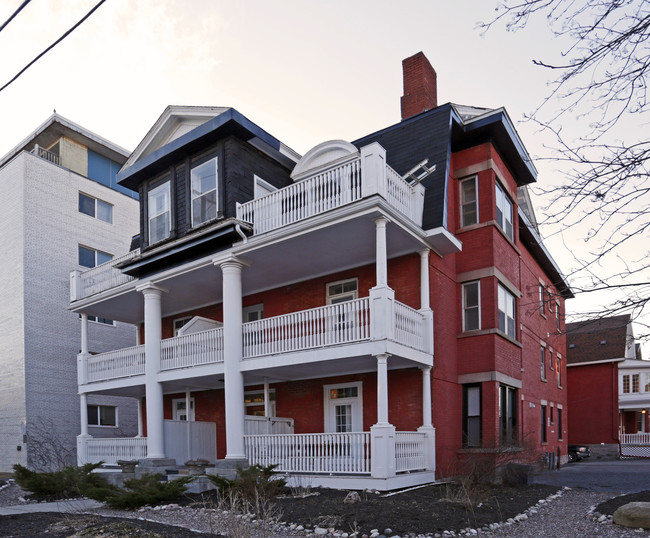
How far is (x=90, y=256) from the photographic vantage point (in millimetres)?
28250

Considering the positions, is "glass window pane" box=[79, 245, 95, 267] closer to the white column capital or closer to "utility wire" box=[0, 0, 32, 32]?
the white column capital

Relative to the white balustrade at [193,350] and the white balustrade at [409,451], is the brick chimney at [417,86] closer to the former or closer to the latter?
the white balustrade at [193,350]

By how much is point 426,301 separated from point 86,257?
62.3 feet

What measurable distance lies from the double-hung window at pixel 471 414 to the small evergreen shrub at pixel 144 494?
7.72 metres

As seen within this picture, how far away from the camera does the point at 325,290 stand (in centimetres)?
1745

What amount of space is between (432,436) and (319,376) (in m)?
3.91

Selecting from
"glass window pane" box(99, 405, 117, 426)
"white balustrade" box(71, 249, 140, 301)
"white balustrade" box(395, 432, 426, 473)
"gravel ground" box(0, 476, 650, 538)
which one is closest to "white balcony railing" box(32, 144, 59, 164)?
"white balustrade" box(71, 249, 140, 301)

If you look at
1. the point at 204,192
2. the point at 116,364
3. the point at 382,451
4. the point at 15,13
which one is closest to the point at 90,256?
the point at 116,364

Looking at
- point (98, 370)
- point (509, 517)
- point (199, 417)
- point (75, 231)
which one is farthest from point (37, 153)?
point (509, 517)

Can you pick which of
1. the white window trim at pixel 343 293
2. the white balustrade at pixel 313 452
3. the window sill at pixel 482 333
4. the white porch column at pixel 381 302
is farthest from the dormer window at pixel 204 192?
the window sill at pixel 482 333

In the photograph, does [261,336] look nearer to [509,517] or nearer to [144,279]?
[144,279]

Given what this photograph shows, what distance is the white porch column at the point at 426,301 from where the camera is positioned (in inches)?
591

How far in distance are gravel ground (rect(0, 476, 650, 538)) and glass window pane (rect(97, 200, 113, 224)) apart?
762 inches

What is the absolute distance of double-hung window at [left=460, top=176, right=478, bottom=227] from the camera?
1750 cm
